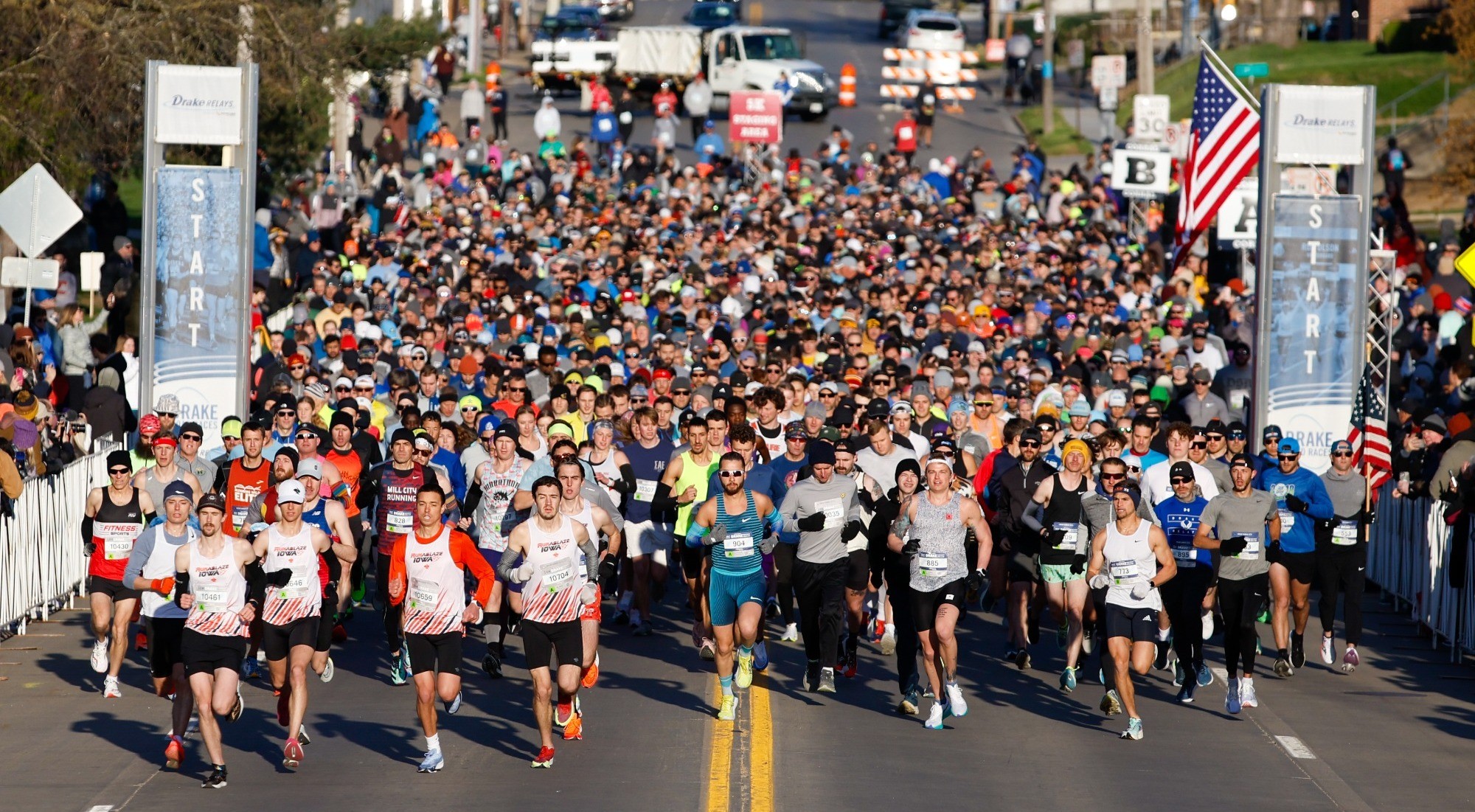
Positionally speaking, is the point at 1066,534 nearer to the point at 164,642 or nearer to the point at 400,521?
the point at 400,521

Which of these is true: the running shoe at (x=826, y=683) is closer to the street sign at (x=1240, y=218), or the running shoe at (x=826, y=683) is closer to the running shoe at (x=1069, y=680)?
the running shoe at (x=1069, y=680)

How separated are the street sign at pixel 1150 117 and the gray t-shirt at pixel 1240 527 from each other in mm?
23373

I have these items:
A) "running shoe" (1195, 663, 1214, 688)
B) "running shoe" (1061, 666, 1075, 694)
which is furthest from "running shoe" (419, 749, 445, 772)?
"running shoe" (1195, 663, 1214, 688)

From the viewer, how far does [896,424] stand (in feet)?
56.3

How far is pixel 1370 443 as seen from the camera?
A: 18.9m

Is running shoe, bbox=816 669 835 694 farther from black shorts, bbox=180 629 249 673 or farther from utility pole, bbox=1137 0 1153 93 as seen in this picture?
utility pole, bbox=1137 0 1153 93

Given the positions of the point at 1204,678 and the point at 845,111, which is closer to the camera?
the point at 1204,678

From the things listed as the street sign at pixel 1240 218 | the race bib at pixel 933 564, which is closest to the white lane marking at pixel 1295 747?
the race bib at pixel 933 564

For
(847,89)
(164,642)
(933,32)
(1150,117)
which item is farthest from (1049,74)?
(164,642)

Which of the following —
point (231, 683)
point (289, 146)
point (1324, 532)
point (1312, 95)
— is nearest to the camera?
point (231, 683)

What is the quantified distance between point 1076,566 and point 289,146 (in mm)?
23801

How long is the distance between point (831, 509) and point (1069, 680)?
2044mm

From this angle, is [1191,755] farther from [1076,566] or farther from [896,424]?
[896,424]

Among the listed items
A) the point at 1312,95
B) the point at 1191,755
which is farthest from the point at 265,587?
the point at 1312,95
